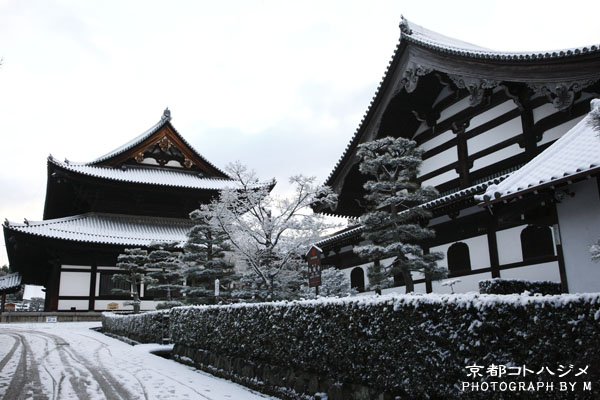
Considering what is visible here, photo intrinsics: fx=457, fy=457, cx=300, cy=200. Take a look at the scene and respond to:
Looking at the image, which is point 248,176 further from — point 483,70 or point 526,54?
point 526,54

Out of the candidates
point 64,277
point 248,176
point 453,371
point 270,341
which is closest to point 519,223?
point 270,341

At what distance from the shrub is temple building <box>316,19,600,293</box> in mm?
721

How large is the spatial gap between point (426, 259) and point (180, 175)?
22741 mm

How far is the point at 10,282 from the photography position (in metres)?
33.3

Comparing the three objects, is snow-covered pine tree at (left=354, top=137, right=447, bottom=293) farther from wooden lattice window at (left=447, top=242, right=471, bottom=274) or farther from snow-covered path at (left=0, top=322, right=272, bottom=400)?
snow-covered path at (left=0, top=322, right=272, bottom=400)

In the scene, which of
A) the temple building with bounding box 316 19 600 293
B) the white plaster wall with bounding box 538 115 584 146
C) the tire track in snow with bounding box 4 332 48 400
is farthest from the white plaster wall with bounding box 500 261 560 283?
the tire track in snow with bounding box 4 332 48 400

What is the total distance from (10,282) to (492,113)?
113ft

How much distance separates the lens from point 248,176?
16188 millimetres

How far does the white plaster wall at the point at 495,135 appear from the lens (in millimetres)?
11906

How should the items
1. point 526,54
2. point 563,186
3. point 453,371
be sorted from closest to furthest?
point 453,371 < point 563,186 < point 526,54

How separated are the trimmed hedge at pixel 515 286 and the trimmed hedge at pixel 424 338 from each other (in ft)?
13.6

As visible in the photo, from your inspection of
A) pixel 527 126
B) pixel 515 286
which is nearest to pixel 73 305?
pixel 515 286

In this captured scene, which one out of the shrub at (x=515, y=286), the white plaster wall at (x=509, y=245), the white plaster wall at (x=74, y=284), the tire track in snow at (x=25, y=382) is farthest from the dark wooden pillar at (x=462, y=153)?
the white plaster wall at (x=74, y=284)

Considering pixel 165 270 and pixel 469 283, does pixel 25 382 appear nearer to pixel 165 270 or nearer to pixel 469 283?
pixel 469 283
